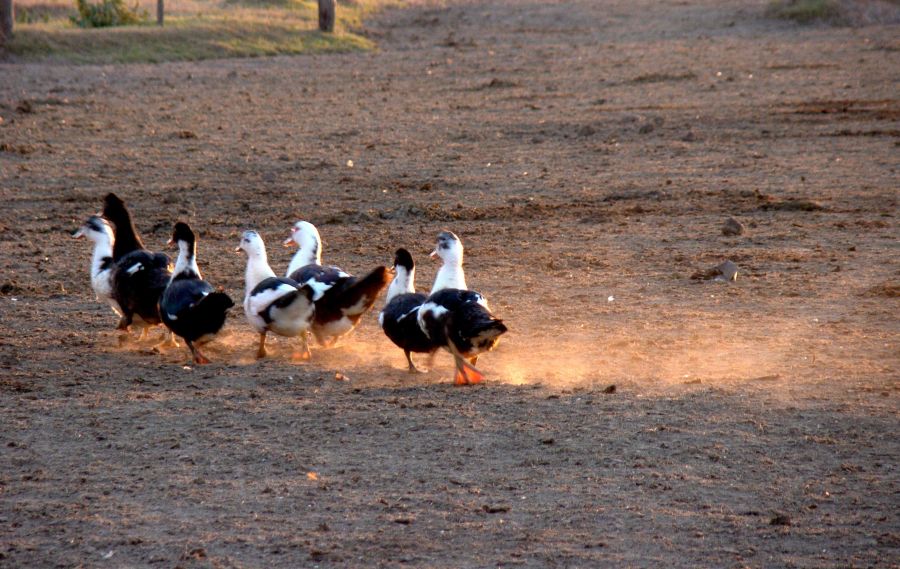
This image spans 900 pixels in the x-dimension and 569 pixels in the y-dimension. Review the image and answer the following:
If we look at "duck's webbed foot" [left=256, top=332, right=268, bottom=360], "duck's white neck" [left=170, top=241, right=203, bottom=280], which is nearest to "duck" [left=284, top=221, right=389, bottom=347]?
"duck's webbed foot" [left=256, top=332, right=268, bottom=360]

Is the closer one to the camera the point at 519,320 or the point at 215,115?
the point at 519,320

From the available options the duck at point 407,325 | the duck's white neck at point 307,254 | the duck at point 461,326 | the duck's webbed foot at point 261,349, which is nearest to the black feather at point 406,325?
the duck at point 407,325

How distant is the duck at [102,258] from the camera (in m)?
9.30

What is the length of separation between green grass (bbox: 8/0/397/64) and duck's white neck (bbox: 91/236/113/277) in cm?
1583

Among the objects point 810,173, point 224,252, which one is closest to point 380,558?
point 224,252

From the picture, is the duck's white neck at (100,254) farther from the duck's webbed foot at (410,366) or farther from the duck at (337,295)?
the duck's webbed foot at (410,366)

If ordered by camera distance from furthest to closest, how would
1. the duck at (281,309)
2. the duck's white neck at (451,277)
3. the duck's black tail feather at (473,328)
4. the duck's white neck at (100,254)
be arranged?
1. the duck's white neck at (100,254)
2. the duck's white neck at (451,277)
3. the duck at (281,309)
4. the duck's black tail feather at (473,328)

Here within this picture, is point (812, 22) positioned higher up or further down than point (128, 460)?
higher up

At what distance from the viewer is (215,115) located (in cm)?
1923

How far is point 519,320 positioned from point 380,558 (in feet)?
13.7

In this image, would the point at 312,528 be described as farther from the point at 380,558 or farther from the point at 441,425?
the point at 441,425

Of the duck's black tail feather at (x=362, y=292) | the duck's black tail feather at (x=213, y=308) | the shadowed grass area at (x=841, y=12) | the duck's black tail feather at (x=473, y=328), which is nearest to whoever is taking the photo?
the duck's black tail feather at (x=473, y=328)

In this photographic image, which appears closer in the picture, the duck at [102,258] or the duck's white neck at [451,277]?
the duck's white neck at [451,277]

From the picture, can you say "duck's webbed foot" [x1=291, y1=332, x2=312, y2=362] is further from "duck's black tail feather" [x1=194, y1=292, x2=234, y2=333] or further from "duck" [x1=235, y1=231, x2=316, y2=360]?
"duck's black tail feather" [x1=194, y1=292, x2=234, y2=333]
